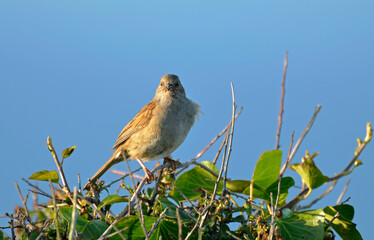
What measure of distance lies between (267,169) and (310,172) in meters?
0.31

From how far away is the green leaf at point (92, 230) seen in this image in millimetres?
2393

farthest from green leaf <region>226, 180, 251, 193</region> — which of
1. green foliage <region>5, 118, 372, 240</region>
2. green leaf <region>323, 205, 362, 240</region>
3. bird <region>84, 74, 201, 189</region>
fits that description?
bird <region>84, 74, 201, 189</region>

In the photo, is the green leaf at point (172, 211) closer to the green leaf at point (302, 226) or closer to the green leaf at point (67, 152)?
the green leaf at point (302, 226)

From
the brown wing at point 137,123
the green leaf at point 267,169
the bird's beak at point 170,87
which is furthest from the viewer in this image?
the bird's beak at point 170,87

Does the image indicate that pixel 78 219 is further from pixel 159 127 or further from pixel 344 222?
pixel 159 127

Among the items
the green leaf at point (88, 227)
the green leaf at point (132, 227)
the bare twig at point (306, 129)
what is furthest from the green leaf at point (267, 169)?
the green leaf at point (88, 227)

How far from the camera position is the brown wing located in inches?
190

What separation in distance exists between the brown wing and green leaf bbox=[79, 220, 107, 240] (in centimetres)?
240

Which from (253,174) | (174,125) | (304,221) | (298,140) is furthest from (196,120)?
(304,221)

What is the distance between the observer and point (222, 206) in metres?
2.50

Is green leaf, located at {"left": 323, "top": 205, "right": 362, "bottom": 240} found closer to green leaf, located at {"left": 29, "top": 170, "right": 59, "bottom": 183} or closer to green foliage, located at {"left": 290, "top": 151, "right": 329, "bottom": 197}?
green foliage, located at {"left": 290, "top": 151, "right": 329, "bottom": 197}

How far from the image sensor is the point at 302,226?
2.46m

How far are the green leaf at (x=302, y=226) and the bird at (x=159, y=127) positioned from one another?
2186 millimetres

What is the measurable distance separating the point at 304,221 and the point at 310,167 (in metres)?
0.32
